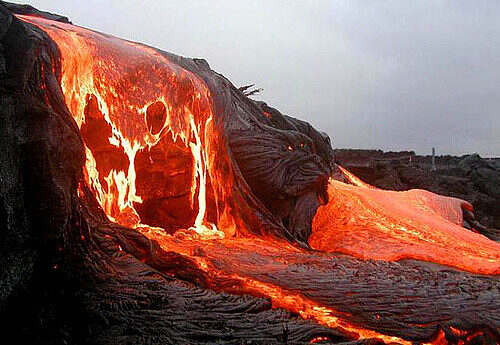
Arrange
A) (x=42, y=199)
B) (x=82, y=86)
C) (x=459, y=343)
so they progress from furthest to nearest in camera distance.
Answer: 1. (x=82, y=86)
2. (x=459, y=343)
3. (x=42, y=199)

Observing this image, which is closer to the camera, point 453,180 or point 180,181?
point 180,181

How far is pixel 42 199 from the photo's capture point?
77.5 inches

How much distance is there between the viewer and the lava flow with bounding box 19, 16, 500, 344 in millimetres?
3568

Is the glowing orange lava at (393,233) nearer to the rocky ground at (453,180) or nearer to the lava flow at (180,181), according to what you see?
the lava flow at (180,181)

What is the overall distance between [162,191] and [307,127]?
2.80 meters

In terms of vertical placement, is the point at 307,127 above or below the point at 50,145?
above

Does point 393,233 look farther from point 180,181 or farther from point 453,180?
point 453,180

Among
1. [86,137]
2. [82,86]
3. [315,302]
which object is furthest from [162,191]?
[315,302]

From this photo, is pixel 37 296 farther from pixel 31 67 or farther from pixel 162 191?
pixel 162 191

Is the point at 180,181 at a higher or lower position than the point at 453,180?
lower

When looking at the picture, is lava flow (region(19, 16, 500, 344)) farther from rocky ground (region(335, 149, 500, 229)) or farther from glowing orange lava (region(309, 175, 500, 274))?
rocky ground (region(335, 149, 500, 229))

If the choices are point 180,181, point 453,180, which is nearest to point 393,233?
point 180,181

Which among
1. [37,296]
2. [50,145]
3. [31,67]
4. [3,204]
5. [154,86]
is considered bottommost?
[37,296]

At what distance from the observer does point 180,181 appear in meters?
4.85
